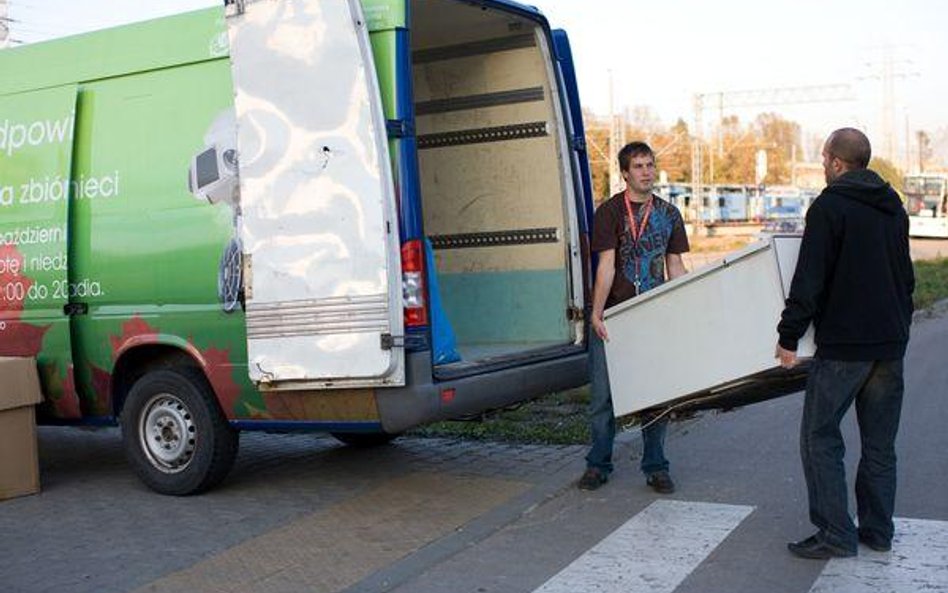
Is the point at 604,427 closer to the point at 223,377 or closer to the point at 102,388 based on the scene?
the point at 223,377

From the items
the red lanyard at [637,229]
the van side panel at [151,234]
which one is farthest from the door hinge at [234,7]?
the red lanyard at [637,229]

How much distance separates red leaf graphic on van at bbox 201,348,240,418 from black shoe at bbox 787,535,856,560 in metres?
3.13

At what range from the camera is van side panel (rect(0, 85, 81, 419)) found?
682cm

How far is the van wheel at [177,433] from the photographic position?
253 inches

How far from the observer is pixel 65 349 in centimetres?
680

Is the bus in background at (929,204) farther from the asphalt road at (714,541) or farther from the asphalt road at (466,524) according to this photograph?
the asphalt road at (714,541)

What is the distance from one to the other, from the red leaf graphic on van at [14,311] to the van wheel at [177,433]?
796 millimetres

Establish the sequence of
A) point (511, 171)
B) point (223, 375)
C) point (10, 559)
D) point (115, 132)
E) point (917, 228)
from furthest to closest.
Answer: point (917, 228)
point (511, 171)
point (115, 132)
point (223, 375)
point (10, 559)

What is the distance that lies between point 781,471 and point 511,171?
8.64ft

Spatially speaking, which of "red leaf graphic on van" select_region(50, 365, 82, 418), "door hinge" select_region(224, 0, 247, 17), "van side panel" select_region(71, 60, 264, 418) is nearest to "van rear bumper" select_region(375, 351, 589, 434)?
"van side panel" select_region(71, 60, 264, 418)

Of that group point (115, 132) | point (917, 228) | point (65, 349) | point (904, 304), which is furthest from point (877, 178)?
point (917, 228)

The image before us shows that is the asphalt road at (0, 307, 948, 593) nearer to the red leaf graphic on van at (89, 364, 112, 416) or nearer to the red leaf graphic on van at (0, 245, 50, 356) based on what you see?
the red leaf graphic on van at (89, 364, 112, 416)

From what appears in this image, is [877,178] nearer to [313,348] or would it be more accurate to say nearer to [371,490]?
[313,348]

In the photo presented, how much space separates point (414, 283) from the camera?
5.71m
